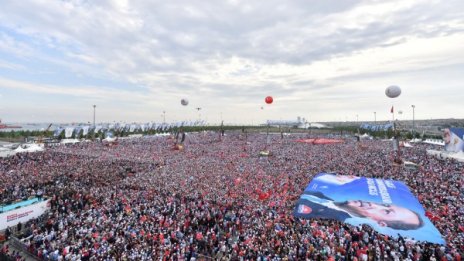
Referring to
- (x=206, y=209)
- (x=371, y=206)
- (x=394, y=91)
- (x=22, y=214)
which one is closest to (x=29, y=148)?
(x=22, y=214)

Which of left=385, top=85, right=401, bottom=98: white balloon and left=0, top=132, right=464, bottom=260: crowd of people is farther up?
left=385, top=85, right=401, bottom=98: white balloon

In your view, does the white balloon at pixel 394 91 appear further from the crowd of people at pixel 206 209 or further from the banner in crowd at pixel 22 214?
the banner in crowd at pixel 22 214

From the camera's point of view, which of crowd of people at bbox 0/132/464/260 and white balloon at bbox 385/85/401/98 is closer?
crowd of people at bbox 0/132/464/260

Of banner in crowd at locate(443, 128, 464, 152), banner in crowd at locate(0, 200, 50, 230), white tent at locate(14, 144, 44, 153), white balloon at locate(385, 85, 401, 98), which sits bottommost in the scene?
banner in crowd at locate(0, 200, 50, 230)

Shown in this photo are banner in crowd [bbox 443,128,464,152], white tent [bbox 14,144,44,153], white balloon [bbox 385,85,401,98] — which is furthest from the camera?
white tent [bbox 14,144,44,153]

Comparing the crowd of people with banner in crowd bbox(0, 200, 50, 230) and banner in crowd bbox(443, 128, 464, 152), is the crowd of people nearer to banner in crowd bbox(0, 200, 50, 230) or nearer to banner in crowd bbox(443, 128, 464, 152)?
banner in crowd bbox(0, 200, 50, 230)

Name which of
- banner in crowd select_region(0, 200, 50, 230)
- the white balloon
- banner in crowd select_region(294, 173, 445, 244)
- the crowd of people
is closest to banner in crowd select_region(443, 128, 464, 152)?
the crowd of people

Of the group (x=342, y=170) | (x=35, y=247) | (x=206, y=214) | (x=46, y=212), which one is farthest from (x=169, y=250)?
(x=342, y=170)

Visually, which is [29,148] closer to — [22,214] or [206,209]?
[22,214]

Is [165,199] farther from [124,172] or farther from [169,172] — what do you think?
[124,172]
